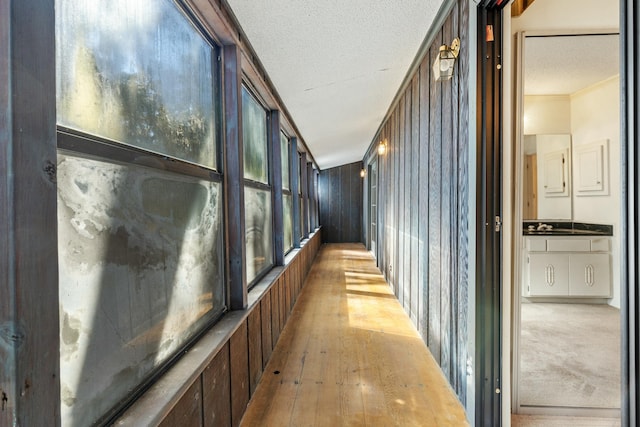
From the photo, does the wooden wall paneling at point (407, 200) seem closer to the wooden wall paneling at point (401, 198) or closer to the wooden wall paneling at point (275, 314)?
the wooden wall paneling at point (401, 198)

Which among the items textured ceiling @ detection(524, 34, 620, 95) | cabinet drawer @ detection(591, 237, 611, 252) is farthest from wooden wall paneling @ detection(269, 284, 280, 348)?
cabinet drawer @ detection(591, 237, 611, 252)

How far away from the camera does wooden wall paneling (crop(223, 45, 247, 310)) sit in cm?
189

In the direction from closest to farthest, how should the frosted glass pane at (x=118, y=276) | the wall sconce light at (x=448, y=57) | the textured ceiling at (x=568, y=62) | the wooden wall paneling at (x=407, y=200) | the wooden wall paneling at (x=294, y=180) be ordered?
the frosted glass pane at (x=118, y=276) → the wall sconce light at (x=448, y=57) → the textured ceiling at (x=568, y=62) → the wooden wall paneling at (x=407, y=200) → the wooden wall paneling at (x=294, y=180)

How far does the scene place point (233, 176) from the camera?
1.91 meters

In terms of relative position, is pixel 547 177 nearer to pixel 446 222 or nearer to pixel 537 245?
pixel 537 245

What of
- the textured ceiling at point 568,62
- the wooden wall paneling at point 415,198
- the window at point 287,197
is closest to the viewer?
the textured ceiling at point 568,62

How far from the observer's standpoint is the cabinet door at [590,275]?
3.64 meters

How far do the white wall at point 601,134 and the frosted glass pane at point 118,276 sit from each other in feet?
13.8

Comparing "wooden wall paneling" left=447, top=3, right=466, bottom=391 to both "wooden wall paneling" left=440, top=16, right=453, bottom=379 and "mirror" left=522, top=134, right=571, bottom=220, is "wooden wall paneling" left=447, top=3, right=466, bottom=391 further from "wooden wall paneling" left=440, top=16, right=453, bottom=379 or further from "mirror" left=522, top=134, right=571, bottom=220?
"mirror" left=522, top=134, right=571, bottom=220

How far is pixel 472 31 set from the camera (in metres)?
1.72

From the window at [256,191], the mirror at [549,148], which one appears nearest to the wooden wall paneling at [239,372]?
the window at [256,191]

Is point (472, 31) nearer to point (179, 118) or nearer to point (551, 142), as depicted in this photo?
point (179, 118)

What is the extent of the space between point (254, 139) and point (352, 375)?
2.08m

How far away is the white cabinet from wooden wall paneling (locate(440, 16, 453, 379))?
2186 mm
